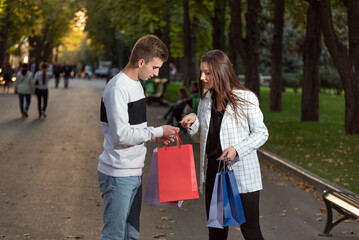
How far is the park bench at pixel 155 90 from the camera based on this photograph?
32031 millimetres

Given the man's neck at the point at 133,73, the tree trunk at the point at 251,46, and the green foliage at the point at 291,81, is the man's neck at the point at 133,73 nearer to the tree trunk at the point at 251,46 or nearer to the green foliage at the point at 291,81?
the tree trunk at the point at 251,46

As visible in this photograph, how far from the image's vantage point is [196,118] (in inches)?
202

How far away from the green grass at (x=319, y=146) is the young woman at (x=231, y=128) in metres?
5.31

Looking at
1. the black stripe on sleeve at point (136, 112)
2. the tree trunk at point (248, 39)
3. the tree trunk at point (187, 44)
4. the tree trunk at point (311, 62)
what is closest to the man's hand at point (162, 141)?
the black stripe on sleeve at point (136, 112)

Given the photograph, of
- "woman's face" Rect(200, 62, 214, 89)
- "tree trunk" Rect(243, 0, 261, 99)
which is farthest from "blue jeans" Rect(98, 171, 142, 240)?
"tree trunk" Rect(243, 0, 261, 99)

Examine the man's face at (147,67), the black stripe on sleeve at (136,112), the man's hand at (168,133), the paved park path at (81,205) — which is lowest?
the paved park path at (81,205)

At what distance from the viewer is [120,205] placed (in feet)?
14.6

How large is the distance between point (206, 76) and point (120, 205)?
43.7 inches

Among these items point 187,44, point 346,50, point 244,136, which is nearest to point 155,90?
point 187,44

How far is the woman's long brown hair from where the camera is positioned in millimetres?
4836

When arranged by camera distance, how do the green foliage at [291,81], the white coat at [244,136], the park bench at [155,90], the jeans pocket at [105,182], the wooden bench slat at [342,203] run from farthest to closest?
the green foliage at [291,81] < the park bench at [155,90] < the wooden bench slat at [342,203] < the white coat at [244,136] < the jeans pocket at [105,182]

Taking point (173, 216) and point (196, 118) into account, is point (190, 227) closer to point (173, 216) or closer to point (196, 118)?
point (173, 216)

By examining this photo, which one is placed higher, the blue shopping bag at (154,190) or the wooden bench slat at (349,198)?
the blue shopping bag at (154,190)

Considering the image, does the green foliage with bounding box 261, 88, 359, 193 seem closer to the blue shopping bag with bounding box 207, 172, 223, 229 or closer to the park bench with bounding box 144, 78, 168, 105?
the blue shopping bag with bounding box 207, 172, 223, 229
